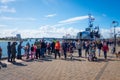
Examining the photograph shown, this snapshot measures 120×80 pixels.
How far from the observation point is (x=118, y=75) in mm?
13039

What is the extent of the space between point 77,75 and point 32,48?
33.6 feet

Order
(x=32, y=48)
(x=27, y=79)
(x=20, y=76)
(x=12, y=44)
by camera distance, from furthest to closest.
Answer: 1. (x=32, y=48)
2. (x=12, y=44)
3. (x=20, y=76)
4. (x=27, y=79)

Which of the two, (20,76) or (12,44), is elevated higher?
(12,44)

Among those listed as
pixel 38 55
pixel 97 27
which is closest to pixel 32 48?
pixel 38 55

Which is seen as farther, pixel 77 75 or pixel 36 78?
pixel 77 75

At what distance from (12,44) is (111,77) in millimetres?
9601

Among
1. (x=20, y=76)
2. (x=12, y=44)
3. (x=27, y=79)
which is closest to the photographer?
(x=27, y=79)

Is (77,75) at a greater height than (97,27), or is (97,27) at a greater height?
(97,27)

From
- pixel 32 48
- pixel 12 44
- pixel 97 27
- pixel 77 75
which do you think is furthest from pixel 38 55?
pixel 97 27

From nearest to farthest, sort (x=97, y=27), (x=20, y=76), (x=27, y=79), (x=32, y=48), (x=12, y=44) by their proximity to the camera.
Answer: (x=27, y=79)
(x=20, y=76)
(x=12, y=44)
(x=32, y=48)
(x=97, y=27)

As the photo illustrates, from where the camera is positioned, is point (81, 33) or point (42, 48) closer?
point (42, 48)

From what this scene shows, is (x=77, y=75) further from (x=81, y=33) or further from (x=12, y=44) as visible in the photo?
(x=81, y=33)

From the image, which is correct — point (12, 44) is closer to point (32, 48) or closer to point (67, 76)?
point (32, 48)

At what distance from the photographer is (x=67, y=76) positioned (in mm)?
12633
